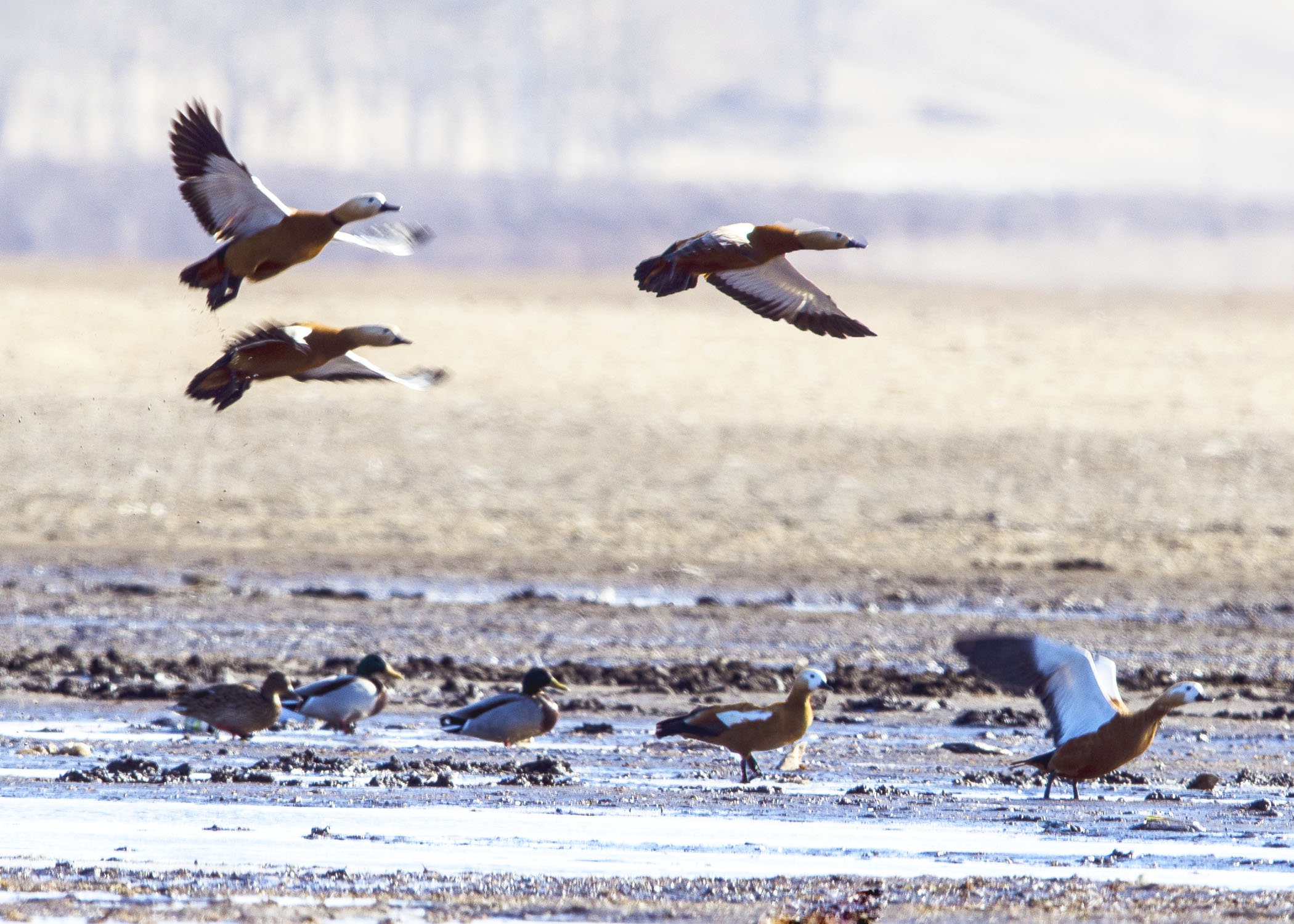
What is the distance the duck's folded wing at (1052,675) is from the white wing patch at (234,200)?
11.2ft

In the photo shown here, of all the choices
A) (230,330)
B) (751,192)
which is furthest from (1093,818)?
(751,192)

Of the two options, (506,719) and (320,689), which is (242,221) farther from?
(320,689)

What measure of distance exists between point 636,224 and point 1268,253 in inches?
537

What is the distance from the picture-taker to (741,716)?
32.3ft

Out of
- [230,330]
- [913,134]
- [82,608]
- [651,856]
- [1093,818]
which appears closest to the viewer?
[651,856]

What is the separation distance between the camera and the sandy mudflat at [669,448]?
17.7 metres

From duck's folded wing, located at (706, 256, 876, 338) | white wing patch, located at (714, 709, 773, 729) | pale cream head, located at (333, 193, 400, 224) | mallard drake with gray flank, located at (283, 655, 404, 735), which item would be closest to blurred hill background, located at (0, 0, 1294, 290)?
mallard drake with gray flank, located at (283, 655, 404, 735)

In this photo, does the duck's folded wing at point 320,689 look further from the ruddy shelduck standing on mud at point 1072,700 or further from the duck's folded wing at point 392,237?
the duck's folded wing at point 392,237

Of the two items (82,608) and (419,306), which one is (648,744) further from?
(419,306)

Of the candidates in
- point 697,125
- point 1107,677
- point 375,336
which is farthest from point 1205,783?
point 697,125

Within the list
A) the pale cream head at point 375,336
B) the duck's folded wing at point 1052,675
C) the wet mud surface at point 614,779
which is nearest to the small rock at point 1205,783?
the wet mud surface at point 614,779

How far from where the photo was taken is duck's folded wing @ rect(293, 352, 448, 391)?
25.5ft

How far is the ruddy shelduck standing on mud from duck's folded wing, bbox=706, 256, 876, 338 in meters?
1.63

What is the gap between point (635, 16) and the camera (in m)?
93.0
